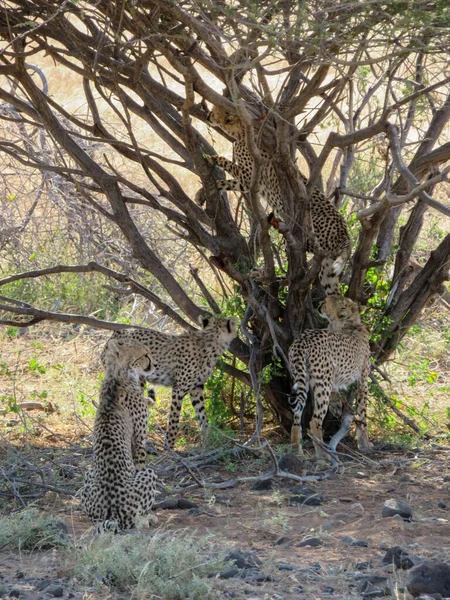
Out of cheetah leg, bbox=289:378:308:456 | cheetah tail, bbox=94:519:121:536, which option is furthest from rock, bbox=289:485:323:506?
cheetah tail, bbox=94:519:121:536

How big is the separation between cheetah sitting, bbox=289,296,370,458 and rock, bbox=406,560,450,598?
9.58ft

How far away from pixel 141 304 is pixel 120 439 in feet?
13.5

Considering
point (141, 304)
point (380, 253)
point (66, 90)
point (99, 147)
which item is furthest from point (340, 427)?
point (66, 90)

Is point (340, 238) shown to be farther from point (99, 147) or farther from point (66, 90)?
point (66, 90)

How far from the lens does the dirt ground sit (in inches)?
152

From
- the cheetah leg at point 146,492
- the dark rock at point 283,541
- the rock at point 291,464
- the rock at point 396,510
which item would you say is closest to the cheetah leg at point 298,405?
the rock at point 291,464

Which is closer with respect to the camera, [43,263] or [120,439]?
[120,439]

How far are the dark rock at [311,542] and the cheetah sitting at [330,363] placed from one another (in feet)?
6.80

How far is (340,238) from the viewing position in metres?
7.43

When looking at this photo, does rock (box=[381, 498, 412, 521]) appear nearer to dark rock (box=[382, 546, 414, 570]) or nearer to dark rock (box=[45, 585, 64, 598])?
dark rock (box=[382, 546, 414, 570])

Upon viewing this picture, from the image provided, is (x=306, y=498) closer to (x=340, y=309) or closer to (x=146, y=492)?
(x=146, y=492)

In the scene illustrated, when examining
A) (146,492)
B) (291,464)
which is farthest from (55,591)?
(291,464)

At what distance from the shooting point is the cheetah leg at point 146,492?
5.11m

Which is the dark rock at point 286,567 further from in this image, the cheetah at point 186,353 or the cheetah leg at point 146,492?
the cheetah at point 186,353
